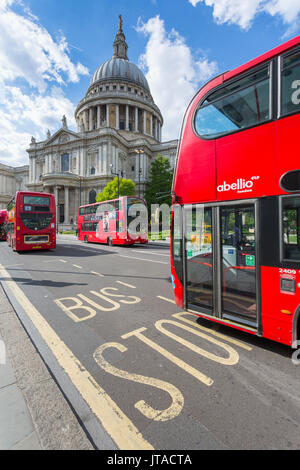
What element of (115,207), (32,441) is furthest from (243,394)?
(115,207)

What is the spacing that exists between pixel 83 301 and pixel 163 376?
3.18m

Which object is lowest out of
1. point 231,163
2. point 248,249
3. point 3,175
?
point 248,249

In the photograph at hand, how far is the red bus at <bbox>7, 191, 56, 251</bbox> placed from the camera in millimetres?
12969

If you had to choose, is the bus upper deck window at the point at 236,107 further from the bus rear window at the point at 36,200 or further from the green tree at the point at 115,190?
the green tree at the point at 115,190

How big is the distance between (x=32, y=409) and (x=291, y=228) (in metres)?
3.57

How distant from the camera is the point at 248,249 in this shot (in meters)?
3.21

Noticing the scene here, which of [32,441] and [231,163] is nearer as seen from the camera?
[32,441]

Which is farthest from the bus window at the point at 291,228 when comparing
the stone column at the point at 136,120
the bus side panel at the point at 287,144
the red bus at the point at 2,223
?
the stone column at the point at 136,120

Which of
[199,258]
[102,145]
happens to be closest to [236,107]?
[199,258]

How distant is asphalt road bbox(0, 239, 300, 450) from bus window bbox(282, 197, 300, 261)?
4.77 feet

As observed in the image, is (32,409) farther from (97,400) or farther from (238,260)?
(238,260)

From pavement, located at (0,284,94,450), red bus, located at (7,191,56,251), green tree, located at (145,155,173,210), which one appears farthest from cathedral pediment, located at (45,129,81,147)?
pavement, located at (0,284,94,450)
